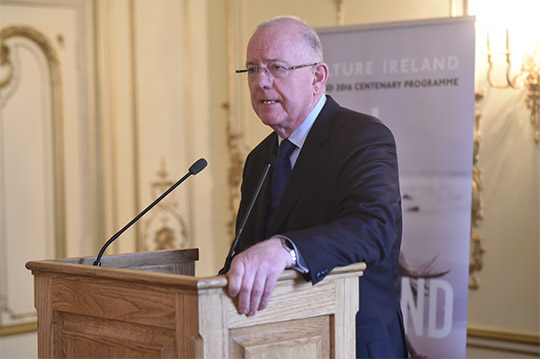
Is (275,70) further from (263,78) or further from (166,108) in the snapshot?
(166,108)

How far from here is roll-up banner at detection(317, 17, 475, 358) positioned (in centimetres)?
395

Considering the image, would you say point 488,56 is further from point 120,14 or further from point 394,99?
point 120,14

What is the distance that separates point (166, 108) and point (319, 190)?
3794 mm

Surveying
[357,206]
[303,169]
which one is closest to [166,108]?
[303,169]

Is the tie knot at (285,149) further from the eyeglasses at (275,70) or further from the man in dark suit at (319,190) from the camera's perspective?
the eyeglasses at (275,70)

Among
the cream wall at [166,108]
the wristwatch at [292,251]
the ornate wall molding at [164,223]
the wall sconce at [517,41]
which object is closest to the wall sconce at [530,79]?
the wall sconce at [517,41]

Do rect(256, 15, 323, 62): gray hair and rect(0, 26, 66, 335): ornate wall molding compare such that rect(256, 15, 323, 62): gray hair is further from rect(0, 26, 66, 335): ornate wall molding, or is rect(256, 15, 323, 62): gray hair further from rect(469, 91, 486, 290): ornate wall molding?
rect(0, 26, 66, 335): ornate wall molding

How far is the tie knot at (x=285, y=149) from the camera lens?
2504mm

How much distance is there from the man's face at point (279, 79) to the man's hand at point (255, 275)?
0.82 meters

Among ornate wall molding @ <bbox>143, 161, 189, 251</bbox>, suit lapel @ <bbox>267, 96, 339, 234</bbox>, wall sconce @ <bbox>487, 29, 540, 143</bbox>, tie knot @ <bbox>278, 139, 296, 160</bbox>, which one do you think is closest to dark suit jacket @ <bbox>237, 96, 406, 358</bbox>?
suit lapel @ <bbox>267, 96, 339, 234</bbox>

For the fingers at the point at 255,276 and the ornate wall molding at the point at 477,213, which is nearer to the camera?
the fingers at the point at 255,276

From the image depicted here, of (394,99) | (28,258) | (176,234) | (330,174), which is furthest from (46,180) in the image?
(330,174)

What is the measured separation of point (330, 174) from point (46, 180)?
365 centimetres

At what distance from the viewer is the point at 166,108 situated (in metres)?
5.89
